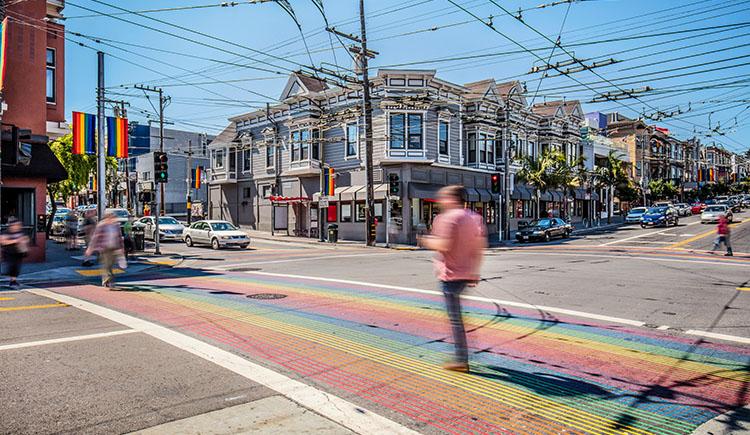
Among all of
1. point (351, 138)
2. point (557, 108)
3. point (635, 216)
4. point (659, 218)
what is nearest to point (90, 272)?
point (351, 138)

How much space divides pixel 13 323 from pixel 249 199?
35.0 m

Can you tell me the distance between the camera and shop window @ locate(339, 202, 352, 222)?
113ft

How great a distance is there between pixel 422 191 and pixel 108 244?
22448 mm

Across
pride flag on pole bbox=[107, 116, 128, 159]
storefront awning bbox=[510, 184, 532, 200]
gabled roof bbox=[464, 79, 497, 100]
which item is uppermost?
gabled roof bbox=[464, 79, 497, 100]

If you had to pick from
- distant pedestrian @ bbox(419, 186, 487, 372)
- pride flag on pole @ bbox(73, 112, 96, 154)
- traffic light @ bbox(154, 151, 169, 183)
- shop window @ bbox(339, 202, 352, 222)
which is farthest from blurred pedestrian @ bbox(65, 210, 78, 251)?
distant pedestrian @ bbox(419, 186, 487, 372)

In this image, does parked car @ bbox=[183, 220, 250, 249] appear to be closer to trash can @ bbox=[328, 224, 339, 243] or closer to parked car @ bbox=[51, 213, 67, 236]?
trash can @ bbox=[328, 224, 339, 243]

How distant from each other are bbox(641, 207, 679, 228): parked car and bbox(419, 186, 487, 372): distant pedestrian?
132 ft

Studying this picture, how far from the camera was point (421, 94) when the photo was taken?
105 feet

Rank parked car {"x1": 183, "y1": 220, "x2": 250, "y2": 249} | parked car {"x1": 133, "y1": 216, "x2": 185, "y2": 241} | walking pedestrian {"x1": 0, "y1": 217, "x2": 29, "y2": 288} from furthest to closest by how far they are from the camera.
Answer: parked car {"x1": 133, "y1": 216, "x2": 185, "y2": 241}
parked car {"x1": 183, "y1": 220, "x2": 250, "y2": 249}
walking pedestrian {"x1": 0, "y1": 217, "x2": 29, "y2": 288}

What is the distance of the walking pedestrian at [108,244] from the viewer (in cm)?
1157

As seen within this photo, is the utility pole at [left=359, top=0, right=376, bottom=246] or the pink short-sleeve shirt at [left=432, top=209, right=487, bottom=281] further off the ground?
the utility pole at [left=359, top=0, right=376, bottom=246]

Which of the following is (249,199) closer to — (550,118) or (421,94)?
(421,94)

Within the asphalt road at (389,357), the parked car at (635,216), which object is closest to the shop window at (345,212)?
the asphalt road at (389,357)

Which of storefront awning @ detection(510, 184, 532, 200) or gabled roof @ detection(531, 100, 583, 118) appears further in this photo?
gabled roof @ detection(531, 100, 583, 118)
